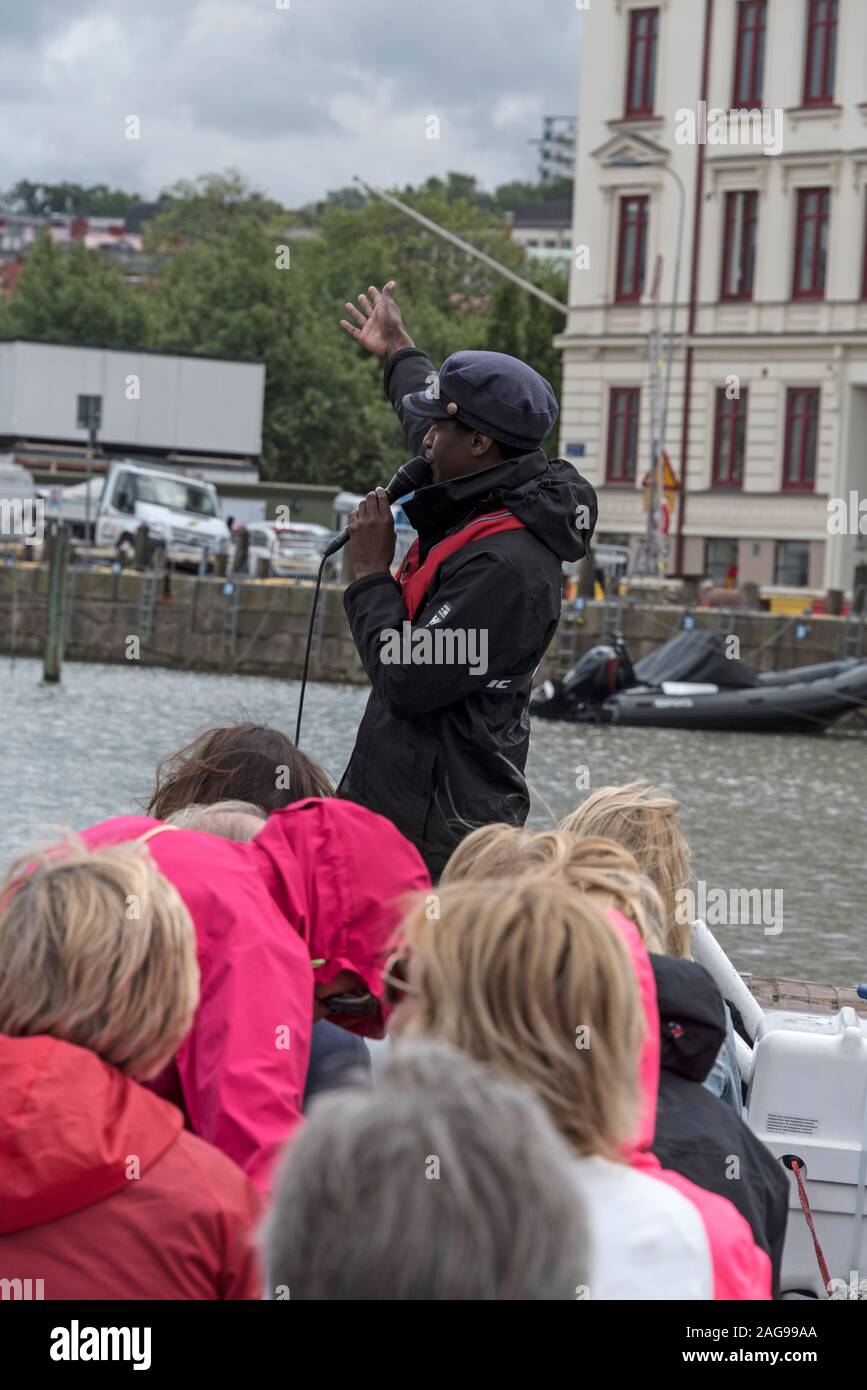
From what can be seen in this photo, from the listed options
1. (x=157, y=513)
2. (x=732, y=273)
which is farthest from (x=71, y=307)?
(x=157, y=513)

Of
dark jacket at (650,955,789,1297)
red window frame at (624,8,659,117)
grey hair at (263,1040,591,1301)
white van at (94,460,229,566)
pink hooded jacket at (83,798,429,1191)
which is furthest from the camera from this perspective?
red window frame at (624,8,659,117)

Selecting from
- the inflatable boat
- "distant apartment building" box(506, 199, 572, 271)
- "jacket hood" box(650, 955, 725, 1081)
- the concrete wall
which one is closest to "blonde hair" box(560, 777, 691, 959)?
the inflatable boat

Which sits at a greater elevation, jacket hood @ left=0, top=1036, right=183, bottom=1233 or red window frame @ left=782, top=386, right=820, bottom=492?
red window frame @ left=782, top=386, right=820, bottom=492

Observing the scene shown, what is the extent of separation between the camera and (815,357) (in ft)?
148

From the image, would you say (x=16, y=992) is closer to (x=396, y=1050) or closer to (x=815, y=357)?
(x=396, y=1050)

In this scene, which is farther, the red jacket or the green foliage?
the green foliage

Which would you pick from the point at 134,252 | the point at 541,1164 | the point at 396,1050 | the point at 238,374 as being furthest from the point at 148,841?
the point at 134,252

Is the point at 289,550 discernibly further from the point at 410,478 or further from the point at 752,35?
the point at 410,478

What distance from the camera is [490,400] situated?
14.8 feet

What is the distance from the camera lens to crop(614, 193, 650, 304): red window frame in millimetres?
47281

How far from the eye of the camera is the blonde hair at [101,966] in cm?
275

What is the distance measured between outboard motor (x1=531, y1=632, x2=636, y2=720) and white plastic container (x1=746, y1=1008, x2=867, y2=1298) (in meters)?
25.6

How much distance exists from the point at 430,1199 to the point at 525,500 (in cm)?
280

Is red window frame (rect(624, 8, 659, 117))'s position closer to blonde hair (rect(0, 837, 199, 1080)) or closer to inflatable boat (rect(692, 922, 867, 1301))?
inflatable boat (rect(692, 922, 867, 1301))
